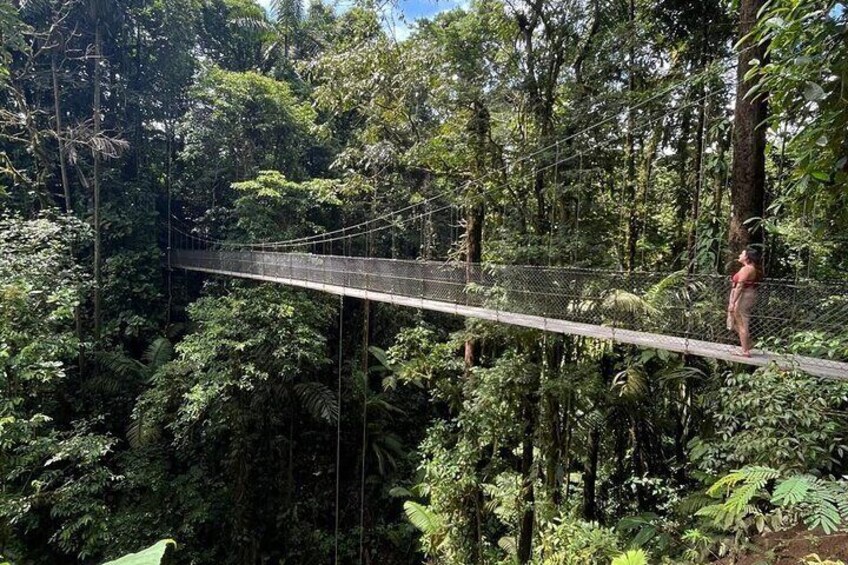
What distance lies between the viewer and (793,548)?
185cm

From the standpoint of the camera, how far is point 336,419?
637 centimetres

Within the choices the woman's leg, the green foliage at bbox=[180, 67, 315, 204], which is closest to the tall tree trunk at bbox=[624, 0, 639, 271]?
the woman's leg

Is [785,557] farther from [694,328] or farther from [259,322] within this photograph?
[259,322]

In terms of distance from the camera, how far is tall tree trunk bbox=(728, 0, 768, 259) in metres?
2.47

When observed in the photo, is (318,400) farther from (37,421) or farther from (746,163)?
(746,163)

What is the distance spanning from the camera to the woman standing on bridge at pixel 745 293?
2.18 m

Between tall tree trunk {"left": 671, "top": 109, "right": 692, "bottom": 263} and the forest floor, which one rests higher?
tall tree trunk {"left": 671, "top": 109, "right": 692, "bottom": 263}

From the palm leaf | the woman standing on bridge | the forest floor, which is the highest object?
the woman standing on bridge

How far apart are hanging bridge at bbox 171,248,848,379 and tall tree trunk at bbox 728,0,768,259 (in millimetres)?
369

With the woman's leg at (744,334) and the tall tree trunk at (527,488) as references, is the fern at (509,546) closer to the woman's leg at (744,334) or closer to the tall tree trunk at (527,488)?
the tall tree trunk at (527,488)

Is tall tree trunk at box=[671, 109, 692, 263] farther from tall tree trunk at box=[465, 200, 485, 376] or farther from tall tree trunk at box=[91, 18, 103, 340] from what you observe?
tall tree trunk at box=[91, 18, 103, 340]

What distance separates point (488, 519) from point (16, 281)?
523 centimetres

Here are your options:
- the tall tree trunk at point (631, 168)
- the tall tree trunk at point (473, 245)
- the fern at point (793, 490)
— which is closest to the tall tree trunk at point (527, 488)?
the tall tree trunk at point (473, 245)

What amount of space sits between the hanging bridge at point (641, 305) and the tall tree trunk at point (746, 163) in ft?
1.21
